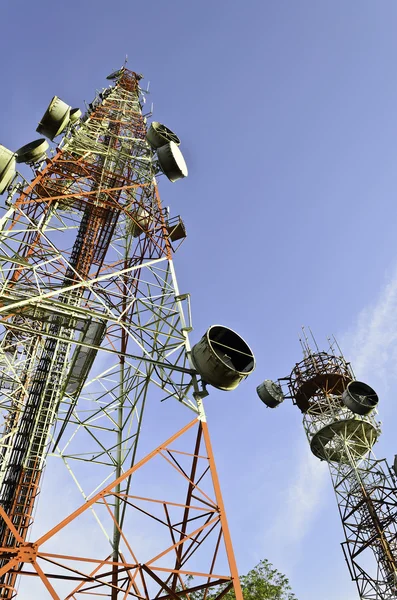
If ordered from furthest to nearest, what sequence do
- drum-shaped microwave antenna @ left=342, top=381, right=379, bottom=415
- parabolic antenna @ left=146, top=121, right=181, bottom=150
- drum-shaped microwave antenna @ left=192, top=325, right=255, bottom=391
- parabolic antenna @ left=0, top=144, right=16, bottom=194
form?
drum-shaped microwave antenna @ left=342, top=381, right=379, bottom=415 < parabolic antenna @ left=146, top=121, right=181, bottom=150 < parabolic antenna @ left=0, top=144, right=16, bottom=194 < drum-shaped microwave antenna @ left=192, top=325, right=255, bottom=391

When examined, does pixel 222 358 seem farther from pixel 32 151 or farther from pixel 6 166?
pixel 32 151

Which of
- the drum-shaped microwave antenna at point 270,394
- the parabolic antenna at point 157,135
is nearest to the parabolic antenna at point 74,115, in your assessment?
the parabolic antenna at point 157,135

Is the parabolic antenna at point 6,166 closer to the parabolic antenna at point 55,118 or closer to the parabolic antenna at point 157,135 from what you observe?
the parabolic antenna at point 55,118

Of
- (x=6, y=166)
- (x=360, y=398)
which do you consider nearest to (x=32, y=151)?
(x=6, y=166)

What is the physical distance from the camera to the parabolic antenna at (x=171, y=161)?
17.9m

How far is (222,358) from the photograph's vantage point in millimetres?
11492

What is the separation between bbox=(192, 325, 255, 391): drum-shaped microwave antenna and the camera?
36.7ft

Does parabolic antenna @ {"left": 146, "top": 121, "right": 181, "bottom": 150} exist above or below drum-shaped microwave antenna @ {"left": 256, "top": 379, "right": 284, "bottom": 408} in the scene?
above

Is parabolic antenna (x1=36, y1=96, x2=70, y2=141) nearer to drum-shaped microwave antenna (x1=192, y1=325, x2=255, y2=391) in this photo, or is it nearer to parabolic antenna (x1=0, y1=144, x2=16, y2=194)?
parabolic antenna (x1=0, y1=144, x2=16, y2=194)

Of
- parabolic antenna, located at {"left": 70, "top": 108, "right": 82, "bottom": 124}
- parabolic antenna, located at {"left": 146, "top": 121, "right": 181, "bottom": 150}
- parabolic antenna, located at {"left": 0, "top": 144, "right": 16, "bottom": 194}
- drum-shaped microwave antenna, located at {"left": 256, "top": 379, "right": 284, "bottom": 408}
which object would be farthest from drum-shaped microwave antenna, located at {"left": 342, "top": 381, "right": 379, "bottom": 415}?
parabolic antenna, located at {"left": 0, "top": 144, "right": 16, "bottom": 194}

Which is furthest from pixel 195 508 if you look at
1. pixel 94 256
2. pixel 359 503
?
pixel 359 503

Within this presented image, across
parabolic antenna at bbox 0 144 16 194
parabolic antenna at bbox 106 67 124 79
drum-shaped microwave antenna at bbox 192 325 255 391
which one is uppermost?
parabolic antenna at bbox 106 67 124 79

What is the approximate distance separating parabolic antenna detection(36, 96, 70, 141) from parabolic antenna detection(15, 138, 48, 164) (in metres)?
2.30

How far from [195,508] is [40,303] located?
6.16 metres
